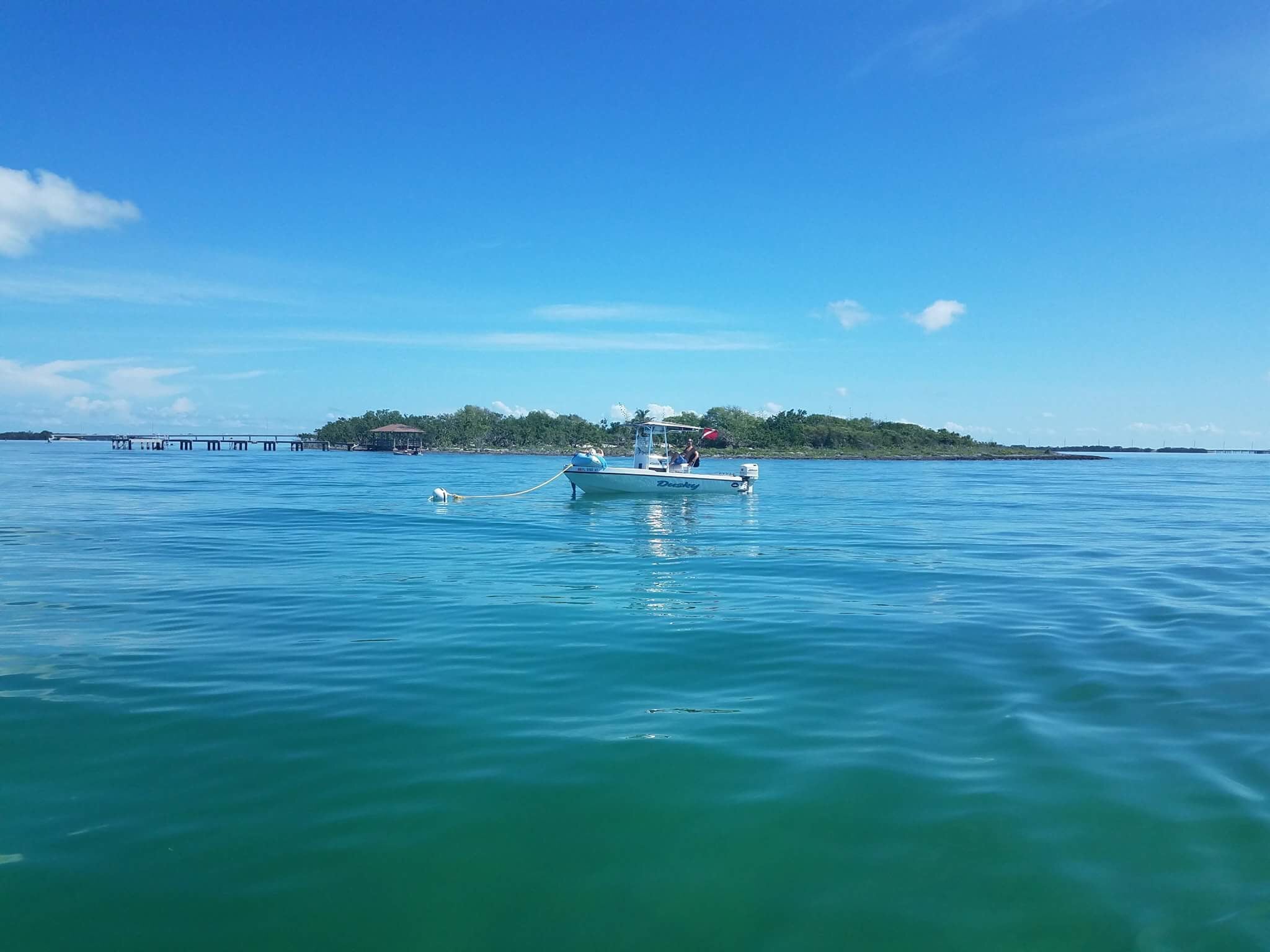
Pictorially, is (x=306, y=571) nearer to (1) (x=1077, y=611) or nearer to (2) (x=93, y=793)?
(2) (x=93, y=793)

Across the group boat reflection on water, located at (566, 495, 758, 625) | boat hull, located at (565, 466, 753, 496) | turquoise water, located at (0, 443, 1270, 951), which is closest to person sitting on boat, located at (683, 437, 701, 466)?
boat hull, located at (565, 466, 753, 496)

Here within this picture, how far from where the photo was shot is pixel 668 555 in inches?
752

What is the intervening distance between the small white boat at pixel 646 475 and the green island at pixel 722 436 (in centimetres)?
9078

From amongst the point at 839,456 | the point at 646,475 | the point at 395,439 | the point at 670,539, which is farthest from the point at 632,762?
the point at 395,439

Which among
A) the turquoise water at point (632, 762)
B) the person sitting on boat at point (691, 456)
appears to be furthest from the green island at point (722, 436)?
the turquoise water at point (632, 762)

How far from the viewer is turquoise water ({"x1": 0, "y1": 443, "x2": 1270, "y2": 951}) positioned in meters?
4.53

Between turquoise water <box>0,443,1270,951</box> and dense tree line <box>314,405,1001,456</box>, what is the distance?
396ft

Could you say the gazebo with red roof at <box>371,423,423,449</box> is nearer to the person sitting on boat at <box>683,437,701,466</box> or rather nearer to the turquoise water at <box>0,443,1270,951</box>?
the person sitting on boat at <box>683,437,701,466</box>

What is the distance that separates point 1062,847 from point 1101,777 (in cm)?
124

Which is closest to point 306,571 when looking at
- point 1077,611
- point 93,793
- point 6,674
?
point 6,674

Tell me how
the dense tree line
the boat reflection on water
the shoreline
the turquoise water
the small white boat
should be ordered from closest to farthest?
1. the turquoise water
2. the boat reflection on water
3. the small white boat
4. the shoreline
5. the dense tree line

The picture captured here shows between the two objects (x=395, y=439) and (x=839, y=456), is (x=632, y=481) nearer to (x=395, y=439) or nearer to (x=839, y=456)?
(x=839, y=456)

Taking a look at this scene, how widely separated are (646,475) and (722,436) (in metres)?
99.0

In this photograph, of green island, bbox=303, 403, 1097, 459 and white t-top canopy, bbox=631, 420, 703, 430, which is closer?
white t-top canopy, bbox=631, 420, 703, 430
